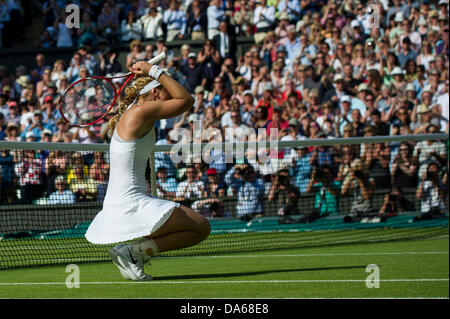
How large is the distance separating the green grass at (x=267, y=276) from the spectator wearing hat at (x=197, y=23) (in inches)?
388

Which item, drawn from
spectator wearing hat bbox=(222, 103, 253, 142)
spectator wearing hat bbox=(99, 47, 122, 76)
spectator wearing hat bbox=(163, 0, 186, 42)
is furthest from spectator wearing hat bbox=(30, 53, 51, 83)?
spectator wearing hat bbox=(222, 103, 253, 142)

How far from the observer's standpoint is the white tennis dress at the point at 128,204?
7430 millimetres

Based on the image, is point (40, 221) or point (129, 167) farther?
point (40, 221)

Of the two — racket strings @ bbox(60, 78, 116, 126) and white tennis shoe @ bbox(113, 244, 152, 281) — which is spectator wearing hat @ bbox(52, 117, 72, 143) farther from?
white tennis shoe @ bbox(113, 244, 152, 281)

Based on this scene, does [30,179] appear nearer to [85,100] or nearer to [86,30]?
[85,100]

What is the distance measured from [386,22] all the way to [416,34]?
102 centimetres

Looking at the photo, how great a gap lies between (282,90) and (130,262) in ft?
33.1

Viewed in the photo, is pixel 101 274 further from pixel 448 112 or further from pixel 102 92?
pixel 448 112

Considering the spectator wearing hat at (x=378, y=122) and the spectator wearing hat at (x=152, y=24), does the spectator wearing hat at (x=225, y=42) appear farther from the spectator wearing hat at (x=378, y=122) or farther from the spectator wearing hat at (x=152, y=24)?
the spectator wearing hat at (x=378, y=122)

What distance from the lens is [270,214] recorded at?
1339 cm

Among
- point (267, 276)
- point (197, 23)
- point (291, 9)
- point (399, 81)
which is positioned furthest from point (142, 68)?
point (197, 23)

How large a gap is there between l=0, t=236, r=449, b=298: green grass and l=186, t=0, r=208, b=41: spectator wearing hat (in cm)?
987

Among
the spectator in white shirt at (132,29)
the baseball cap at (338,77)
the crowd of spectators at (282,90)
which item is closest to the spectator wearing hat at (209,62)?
the crowd of spectators at (282,90)
